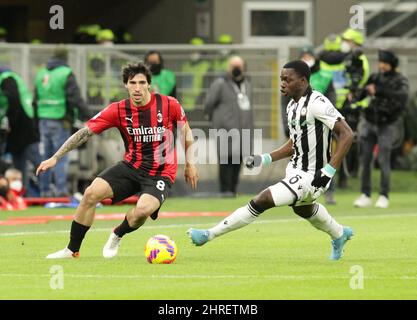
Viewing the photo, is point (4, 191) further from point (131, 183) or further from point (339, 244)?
point (339, 244)

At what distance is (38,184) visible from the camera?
76.6ft

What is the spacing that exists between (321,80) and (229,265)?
9.04 meters

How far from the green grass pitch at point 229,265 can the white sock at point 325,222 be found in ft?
1.02

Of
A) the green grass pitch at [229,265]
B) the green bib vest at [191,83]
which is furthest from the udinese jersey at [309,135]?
the green bib vest at [191,83]

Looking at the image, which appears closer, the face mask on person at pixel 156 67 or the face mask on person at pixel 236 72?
the face mask on person at pixel 156 67

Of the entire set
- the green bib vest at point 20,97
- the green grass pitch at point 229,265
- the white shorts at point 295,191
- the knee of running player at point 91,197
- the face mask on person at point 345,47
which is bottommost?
the green grass pitch at point 229,265

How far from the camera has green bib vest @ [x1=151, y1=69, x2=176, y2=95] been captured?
2361cm

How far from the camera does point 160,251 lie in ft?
44.6

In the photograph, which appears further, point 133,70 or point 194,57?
point 194,57

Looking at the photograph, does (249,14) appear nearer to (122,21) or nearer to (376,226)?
(122,21)

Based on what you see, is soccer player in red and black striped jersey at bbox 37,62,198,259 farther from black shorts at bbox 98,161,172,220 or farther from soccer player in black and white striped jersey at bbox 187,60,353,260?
soccer player in black and white striped jersey at bbox 187,60,353,260

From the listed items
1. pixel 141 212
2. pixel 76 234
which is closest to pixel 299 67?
pixel 141 212

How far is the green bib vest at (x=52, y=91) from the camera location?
74.2ft

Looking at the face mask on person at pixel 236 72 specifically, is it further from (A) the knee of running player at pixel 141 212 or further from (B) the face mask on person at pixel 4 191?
(A) the knee of running player at pixel 141 212
